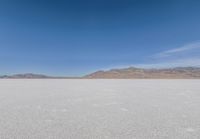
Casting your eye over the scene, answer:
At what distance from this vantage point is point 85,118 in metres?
3.06

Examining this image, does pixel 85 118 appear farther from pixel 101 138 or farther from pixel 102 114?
pixel 101 138

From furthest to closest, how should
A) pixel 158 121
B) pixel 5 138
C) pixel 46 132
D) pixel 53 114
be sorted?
1. pixel 53 114
2. pixel 158 121
3. pixel 46 132
4. pixel 5 138

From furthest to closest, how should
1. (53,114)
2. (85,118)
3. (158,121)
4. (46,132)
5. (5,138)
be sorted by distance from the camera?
(53,114), (85,118), (158,121), (46,132), (5,138)

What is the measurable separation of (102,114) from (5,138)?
1.63m

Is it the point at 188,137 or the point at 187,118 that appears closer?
the point at 188,137

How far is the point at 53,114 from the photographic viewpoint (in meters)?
3.28

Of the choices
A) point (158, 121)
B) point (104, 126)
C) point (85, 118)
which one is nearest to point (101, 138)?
point (104, 126)

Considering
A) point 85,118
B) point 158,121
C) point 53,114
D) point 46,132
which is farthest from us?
point 53,114

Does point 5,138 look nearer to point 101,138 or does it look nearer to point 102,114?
point 101,138

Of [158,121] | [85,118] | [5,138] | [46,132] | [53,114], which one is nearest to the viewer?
[5,138]

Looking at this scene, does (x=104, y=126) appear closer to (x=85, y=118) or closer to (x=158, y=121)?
(x=85, y=118)

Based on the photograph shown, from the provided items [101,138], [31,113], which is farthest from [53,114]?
[101,138]

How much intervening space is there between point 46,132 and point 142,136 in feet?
3.79

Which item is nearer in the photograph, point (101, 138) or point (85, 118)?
point (101, 138)
